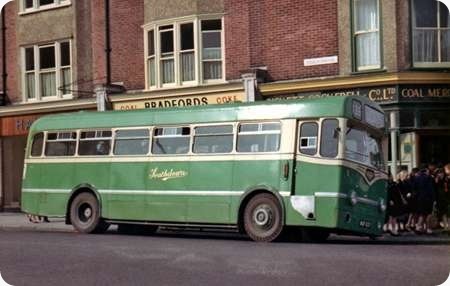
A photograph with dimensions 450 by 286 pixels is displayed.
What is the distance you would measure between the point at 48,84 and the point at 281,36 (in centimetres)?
956

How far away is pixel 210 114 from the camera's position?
15.4 meters

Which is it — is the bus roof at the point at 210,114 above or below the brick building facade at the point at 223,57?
below

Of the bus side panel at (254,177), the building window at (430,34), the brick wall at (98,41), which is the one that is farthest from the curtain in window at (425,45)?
the brick wall at (98,41)

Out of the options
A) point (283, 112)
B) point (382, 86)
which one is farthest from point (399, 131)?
point (283, 112)

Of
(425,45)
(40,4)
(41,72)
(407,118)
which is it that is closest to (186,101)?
(41,72)

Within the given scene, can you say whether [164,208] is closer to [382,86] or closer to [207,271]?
[207,271]

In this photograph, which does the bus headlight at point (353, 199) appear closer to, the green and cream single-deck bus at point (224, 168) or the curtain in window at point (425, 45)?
the green and cream single-deck bus at point (224, 168)

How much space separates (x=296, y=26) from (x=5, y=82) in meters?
12.2

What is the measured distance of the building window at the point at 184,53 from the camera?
2242cm

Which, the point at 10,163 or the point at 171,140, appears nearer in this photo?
the point at 171,140

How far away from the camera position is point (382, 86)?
62.4ft

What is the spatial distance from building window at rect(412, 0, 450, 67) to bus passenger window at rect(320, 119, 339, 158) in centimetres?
610

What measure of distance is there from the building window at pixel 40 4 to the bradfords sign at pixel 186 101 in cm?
475

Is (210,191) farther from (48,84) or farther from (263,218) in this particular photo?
(48,84)
